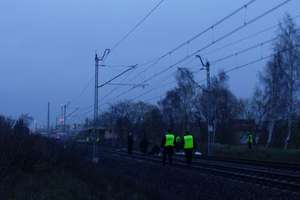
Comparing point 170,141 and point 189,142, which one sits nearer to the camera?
point 189,142

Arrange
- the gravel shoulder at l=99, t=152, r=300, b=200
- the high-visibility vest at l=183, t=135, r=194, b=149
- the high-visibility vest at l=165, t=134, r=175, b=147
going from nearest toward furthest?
1. the gravel shoulder at l=99, t=152, r=300, b=200
2. the high-visibility vest at l=183, t=135, r=194, b=149
3. the high-visibility vest at l=165, t=134, r=175, b=147

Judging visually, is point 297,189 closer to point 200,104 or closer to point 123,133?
point 200,104

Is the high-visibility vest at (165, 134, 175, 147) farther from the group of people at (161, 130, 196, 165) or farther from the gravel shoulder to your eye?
the gravel shoulder

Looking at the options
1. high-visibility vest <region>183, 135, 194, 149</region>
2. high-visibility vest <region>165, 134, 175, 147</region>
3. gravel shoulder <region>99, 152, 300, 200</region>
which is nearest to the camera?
gravel shoulder <region>99, 152, 300, 200</region>

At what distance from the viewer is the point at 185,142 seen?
2745cm

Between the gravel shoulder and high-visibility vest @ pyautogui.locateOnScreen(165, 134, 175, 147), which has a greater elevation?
high-visibility vest @ pyautogui.locateOnScreen(165, 134, 175, 147)

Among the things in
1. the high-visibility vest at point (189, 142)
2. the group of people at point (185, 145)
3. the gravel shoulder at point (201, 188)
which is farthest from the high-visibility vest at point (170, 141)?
the gravel shoulder at point (201, 188)

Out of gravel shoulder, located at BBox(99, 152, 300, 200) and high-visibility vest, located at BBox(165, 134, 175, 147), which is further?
high-visibility vest, located at BBox(165, 134, 175, 147)

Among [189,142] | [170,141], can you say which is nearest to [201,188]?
[189,142]

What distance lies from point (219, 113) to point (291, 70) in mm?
45686

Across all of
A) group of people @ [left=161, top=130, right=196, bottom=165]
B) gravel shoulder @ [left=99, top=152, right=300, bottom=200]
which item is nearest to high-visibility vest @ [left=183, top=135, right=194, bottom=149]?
group of people @ [left=161, top=130, right=196, bottom=165]

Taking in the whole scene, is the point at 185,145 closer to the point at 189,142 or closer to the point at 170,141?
the point at 189,142

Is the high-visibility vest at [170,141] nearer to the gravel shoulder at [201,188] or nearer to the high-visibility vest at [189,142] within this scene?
the high-visibility vest at [189,142]

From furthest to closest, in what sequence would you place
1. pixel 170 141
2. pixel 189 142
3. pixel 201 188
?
pixel 170 141
pixel 189 142
pixel 201 188
